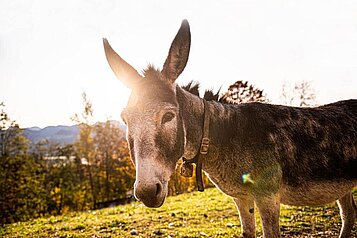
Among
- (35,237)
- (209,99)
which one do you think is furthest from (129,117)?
(35,237)

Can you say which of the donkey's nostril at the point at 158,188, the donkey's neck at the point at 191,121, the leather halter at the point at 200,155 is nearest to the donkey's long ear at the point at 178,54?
the donkey's neck at the point at 191,121

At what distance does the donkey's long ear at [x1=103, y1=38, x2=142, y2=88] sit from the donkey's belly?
212cm

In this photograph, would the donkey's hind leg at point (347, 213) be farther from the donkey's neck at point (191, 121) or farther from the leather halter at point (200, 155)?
the donkey's neck at point (191, 121)

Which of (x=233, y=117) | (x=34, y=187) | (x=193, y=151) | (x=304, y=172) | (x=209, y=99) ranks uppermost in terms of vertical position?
(x=209, y=99)

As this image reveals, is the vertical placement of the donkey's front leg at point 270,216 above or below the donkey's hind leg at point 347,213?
above

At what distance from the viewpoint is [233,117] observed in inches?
144

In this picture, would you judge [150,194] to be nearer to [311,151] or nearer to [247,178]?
[247,178]

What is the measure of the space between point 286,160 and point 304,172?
275 millimetres

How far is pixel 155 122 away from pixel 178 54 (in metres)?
0.78

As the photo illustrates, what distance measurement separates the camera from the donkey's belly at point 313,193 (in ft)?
11.3

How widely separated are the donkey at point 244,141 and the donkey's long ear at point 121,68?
1cm

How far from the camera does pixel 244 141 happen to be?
11.3ft

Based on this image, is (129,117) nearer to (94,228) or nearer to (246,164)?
Result: (246,164)

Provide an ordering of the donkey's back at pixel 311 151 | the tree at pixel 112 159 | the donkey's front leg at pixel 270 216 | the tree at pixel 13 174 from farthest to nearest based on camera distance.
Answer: the tree at pixel 112 159
the tree at pixel 13 174
the donkey's back at pixel 311 151
the donkey's front leg at pixel 270 216
